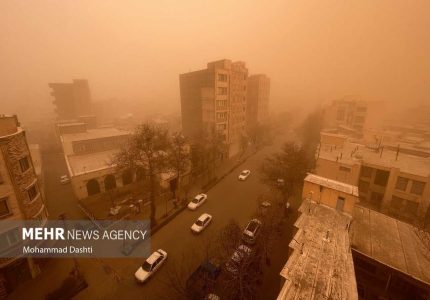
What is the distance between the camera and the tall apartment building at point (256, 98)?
70.7 metres

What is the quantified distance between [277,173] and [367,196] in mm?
15494

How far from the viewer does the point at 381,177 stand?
28391mm

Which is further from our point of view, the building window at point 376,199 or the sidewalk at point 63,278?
the building window at point 376,199

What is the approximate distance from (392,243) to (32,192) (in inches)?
1258

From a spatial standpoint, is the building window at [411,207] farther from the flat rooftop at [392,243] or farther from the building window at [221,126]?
the building window at [221,126]

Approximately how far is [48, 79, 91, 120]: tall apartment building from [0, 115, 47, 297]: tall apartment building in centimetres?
8433

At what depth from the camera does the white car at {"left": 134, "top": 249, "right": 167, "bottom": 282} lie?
17.2m

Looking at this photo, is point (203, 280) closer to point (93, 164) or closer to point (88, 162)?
point (93, 164)

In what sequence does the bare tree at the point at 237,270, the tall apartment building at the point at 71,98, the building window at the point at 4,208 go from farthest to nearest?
the tall apartment building at the point at 71,98 < the building window at the point at 4,208 < the bare tree at the point at 237,270

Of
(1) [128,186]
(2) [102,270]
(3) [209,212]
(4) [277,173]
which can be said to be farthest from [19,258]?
(4) [277,173]

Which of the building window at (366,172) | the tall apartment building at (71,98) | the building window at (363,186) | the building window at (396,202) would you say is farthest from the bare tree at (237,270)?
the tall apartment building at (71,98)

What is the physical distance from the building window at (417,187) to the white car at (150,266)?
107ft

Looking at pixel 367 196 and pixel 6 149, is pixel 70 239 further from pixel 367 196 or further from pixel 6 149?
pixel 367 196

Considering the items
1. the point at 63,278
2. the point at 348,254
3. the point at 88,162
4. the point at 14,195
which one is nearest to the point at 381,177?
the point at 348,254
